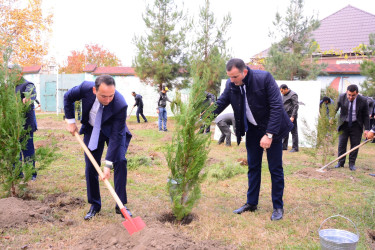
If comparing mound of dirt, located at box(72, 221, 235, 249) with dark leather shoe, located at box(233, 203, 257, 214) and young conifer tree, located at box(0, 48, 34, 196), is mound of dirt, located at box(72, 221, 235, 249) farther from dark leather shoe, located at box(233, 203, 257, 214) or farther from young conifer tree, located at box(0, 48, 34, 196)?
young conifer tree, located at box(0, 48, 34, 196)

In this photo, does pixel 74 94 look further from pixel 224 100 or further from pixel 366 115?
pixel 366 115

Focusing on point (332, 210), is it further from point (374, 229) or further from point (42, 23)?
point (42, 23)

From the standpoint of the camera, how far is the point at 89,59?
4419 cm

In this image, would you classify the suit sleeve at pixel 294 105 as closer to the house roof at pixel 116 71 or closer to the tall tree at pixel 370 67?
the tall tree at pixel 370 67

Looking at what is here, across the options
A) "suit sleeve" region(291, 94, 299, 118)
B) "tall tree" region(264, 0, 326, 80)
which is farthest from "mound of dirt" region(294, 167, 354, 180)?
"tall tree" region(264, 0, 326, 80)

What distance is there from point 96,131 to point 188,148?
1.11m

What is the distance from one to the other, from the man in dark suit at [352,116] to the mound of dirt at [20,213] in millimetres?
6403

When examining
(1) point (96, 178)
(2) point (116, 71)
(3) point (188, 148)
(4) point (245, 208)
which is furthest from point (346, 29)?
(1) point (96, 178)

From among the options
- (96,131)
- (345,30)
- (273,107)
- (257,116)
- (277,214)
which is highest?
(345,30)

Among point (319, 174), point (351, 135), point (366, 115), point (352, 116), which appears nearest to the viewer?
point (319, 174)

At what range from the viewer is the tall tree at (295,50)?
15.2 metres

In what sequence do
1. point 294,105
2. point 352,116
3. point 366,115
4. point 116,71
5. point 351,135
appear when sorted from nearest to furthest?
point 366,115 < point 352,116 < point 351,135 < point 294,105 < point 116,71

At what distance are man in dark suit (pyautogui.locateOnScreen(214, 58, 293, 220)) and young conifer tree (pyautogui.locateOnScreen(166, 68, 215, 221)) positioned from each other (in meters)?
0.44

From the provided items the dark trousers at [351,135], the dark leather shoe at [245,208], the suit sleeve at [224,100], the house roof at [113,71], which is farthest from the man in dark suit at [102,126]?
the house roof at [113,71]
